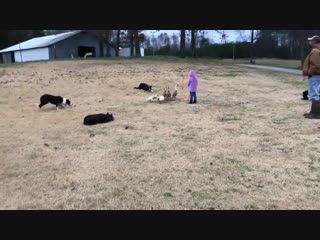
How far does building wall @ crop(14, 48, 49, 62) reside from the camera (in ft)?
147

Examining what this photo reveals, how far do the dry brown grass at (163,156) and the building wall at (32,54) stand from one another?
32.4 m

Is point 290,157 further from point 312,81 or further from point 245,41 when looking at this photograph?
point 245,41

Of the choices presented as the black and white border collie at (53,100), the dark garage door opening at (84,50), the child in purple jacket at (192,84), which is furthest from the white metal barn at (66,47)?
the child in purple jacket at (192,84)

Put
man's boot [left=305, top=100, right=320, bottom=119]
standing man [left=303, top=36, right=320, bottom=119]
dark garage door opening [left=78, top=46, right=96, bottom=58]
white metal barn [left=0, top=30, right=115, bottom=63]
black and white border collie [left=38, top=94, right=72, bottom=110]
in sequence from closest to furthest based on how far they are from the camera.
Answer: standing man [left=303, top=36, right=320, bottom=119], man's boot [left=305, top=100, right=320, bottom=119], black and white border collie [left=38, top=94, right=72, bottom=110], white metal barn [left=0, top=30, right=115, bottom=63], dark garage door opening [left=78, top=46, right=96, bottom=58]

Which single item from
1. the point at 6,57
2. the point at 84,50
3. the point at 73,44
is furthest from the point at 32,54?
the point at 6,57

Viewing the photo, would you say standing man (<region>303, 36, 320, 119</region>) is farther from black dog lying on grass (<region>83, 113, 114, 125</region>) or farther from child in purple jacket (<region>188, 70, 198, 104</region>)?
black dog lying on grass (<region>83, 113, 114, 125</region>)

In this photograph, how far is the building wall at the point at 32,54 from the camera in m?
44.7

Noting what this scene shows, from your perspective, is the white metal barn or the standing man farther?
the white metal barn

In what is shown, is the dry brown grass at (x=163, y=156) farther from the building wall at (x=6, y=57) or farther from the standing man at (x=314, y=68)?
the building wall at (x=6, y=57)

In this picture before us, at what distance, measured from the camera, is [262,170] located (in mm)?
6164

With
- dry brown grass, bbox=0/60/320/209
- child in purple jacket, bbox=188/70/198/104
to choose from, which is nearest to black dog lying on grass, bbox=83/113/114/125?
dry brown grass, bbox=0/60/320/209

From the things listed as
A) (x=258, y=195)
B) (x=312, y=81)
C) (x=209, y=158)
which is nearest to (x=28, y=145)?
(x=209, y=158)

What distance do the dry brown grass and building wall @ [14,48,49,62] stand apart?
3245 centimetres

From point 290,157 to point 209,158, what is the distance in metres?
1.42
